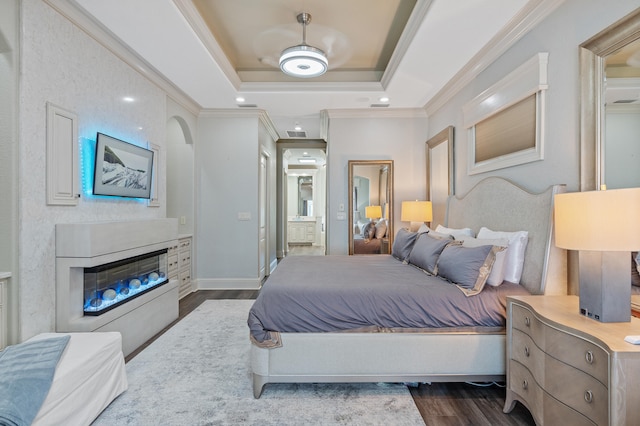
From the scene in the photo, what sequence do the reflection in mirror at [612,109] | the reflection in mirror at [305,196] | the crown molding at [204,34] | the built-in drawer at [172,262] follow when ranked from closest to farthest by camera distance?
the reflection in mirror at [612,109] < the crown molding at [204,34] < the built-in drawer at [172,262] < the reflection in mirror at [305,196]

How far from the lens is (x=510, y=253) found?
2.29 m

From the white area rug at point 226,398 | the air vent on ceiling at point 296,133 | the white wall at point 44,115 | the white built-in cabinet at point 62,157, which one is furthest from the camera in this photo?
the air vent on ceiling at point 296,133

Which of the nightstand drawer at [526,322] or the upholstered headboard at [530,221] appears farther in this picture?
the upholstered headboard at [530,221]

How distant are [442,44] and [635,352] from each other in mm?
2645

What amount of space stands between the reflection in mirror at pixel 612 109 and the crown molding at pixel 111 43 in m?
3.59

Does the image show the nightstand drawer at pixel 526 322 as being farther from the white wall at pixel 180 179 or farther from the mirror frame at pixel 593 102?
the white wall at pixel 180 179

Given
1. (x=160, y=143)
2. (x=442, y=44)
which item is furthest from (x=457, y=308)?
(x=160, y=143)

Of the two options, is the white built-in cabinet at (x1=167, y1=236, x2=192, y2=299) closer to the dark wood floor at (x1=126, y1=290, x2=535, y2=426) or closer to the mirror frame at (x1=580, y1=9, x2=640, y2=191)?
the dark wood floor at (x1=126, y1=290, x2=535, y2=426)

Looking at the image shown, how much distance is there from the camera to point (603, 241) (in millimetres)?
1410

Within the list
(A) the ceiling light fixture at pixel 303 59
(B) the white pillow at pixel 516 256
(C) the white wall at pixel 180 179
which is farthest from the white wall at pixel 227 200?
Result: (B) the white pillow at pixel 516 256

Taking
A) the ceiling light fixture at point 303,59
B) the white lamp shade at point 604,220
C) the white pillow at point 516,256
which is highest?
the ceiling light fixture at point 303,59

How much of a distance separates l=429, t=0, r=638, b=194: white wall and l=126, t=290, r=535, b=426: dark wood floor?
150 centimetres

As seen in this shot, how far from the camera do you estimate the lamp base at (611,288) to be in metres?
1.48

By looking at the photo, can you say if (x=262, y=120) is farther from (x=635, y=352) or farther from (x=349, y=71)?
(x=635, y=352)
